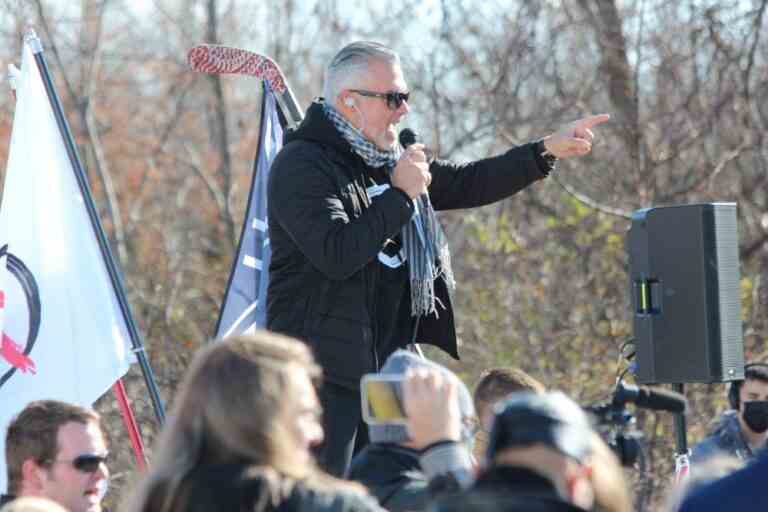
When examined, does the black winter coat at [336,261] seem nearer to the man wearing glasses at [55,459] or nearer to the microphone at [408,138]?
the microphone at [408,138]

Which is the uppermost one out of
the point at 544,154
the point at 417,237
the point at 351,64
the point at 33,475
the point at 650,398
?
the point at 351,64

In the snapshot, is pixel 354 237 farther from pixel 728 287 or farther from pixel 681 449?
pixel 728 287

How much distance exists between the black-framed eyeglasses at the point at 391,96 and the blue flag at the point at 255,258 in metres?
1.20

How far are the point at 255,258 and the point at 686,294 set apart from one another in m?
1.82

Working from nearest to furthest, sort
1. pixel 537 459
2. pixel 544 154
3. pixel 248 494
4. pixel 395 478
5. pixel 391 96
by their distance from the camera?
pixel 537 459 < pixel 248 494 < pixel 395 478 < pixel 391 96 < pixel 544 154

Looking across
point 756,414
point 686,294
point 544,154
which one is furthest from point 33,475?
point 756,414

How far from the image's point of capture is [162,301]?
12500mm

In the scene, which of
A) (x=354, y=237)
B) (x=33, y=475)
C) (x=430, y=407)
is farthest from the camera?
(x=354, y=237)

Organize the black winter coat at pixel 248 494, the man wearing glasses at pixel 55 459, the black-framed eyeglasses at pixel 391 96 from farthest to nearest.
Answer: the black-framed eyeglasses at pixel 391 96, the man wearing glasses at pixel 55 459, the black winter coat at pixel 248 494

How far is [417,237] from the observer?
583cm

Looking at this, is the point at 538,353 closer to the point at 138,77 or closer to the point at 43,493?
the point at 43,493

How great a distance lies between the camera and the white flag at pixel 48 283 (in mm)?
6656

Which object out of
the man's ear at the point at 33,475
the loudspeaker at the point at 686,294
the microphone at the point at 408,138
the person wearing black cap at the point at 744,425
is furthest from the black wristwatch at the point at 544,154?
the man's ear at the point at 33,475

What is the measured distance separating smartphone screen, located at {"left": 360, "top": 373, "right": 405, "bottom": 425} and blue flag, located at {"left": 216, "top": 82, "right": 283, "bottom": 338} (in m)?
2.79
